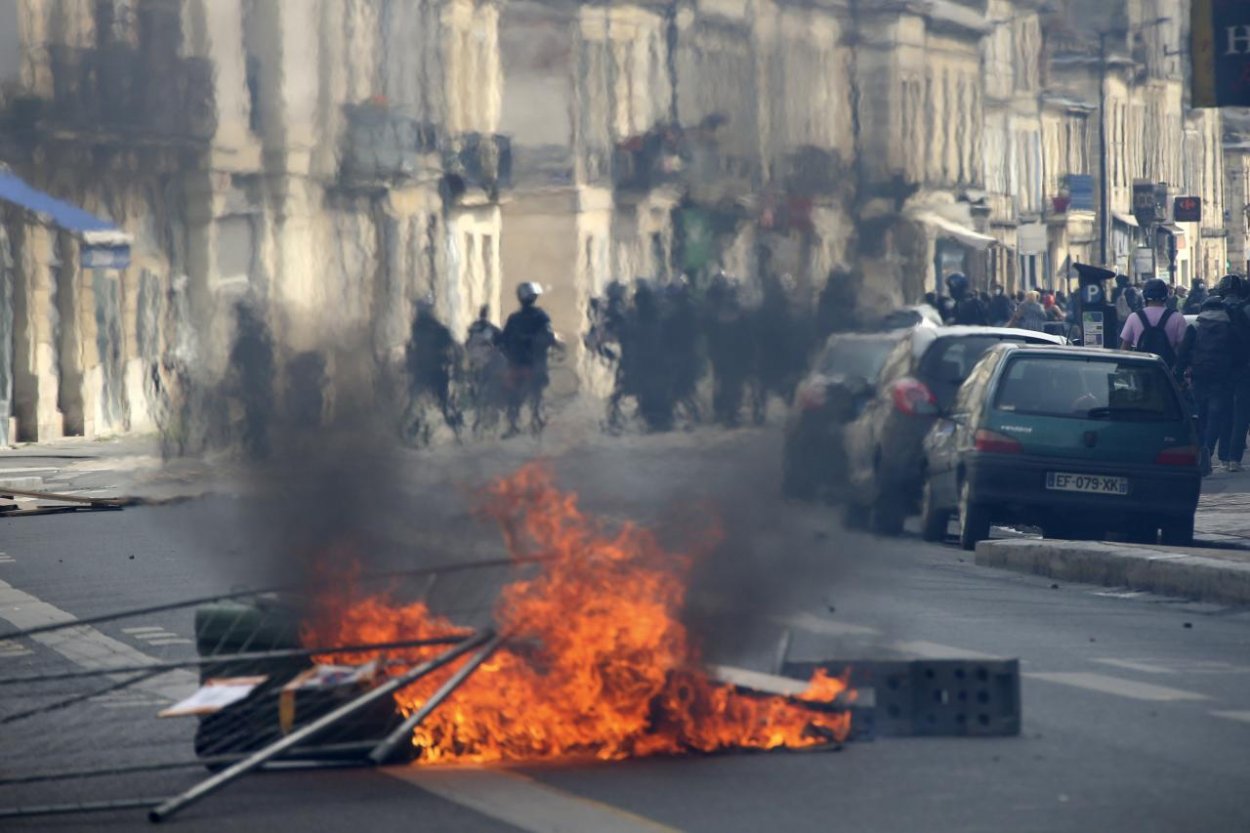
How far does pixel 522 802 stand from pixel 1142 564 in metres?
7.31

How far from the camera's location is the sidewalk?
1303 centimetres

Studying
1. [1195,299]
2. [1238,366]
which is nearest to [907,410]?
[1238,366]

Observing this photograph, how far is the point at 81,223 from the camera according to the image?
31.5 ft

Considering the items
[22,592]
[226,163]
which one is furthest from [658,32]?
[22,592]

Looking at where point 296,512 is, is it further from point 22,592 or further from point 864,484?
point 864,484

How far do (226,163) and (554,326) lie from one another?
1.47 meters

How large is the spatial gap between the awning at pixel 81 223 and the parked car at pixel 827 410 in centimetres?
275

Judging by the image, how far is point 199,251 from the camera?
9742 mm

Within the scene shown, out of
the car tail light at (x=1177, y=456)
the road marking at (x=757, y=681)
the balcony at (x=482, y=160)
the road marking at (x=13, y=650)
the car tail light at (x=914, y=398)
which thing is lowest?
the road marking at (x=13, y=650)

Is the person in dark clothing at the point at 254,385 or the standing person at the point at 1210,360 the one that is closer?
the person in dark clothing at the point at 254,385

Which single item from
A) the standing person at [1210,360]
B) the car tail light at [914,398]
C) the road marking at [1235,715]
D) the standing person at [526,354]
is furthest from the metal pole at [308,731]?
the standing person at [1210,360]

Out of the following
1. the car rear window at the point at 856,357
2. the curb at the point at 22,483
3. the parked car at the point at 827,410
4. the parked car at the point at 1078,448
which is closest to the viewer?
the parked car at the point at 827,410

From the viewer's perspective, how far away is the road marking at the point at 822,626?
916cm

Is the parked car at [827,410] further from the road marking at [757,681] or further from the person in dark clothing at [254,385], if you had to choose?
the person in dark clothing at [254,385]
